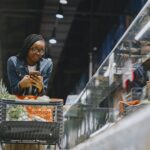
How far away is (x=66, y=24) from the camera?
11.6m

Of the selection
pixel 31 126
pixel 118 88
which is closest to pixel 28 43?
pixel 31 126

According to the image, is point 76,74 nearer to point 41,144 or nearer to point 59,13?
point 59,13

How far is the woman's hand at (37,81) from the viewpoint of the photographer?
227 centimetres

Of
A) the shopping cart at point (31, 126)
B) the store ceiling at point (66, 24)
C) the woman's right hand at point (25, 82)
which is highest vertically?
the store ceiling at point (66, 24)

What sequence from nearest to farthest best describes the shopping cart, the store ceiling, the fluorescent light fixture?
the shopping cart, the fluorescent light fixture, the store ceiling

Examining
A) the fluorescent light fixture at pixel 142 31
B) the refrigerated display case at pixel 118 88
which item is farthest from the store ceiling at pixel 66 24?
the fluorescent light fixture at pixel 142 31

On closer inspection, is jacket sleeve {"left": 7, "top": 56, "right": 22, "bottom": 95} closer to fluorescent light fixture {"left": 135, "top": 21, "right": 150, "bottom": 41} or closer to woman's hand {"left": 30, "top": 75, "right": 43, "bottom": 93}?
woman's hand {"left": 30, "top": 75, "right": 43, "bottom": 93}

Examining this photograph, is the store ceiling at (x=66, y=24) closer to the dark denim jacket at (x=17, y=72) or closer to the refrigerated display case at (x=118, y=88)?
the refrigerated display case at (x=118, y=88)

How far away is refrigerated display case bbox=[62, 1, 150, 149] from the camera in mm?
3441

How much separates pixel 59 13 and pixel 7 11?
260 centimetres

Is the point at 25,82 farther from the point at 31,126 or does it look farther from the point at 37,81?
the point at 31,126

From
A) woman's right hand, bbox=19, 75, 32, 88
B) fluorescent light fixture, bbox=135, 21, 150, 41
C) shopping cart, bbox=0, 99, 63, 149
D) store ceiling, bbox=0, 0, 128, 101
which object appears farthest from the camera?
store ceiling, bbox=0, 0, 128, 101

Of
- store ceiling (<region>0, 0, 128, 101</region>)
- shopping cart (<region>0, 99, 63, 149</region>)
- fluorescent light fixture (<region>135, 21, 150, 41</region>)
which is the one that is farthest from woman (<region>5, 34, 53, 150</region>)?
store ceiling (<region>0, 0, 128, 101</region>)

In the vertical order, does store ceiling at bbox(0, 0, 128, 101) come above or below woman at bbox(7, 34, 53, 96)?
above
